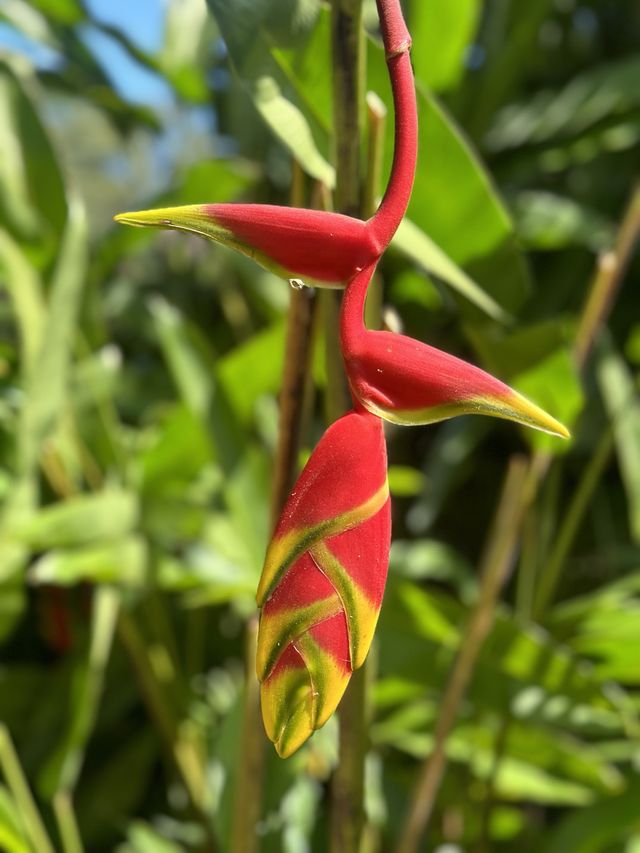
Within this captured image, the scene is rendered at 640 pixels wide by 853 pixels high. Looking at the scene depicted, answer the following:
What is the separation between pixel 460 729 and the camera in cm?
46

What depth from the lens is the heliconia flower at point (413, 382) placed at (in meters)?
0.14

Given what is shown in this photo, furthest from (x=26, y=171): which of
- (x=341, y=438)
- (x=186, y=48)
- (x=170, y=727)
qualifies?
(x=341, y=438)

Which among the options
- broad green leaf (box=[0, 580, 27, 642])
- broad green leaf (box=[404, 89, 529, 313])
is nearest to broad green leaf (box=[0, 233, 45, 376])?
broad green leaf (box=[0, 580, 27, 642])

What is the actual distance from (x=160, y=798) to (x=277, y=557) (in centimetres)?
Answer: 48

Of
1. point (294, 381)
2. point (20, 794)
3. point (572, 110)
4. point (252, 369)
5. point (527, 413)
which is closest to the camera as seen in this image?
point (527, 413)

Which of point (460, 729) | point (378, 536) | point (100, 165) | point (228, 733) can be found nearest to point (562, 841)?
point (460, 729)

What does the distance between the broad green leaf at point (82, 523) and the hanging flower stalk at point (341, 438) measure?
29 centimetres

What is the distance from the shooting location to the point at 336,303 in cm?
23

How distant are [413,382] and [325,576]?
3 centimetres

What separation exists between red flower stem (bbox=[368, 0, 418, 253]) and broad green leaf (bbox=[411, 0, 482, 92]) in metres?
0.33

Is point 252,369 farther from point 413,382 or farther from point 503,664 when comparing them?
point 413,382

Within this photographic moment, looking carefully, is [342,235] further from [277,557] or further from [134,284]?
[134,284]

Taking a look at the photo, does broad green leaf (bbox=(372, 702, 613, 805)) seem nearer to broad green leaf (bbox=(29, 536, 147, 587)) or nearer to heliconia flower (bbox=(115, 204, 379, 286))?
broad green leaf (bbox=(29, 536, 147, 587))

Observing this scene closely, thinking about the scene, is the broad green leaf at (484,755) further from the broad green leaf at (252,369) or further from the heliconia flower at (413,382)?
the heliconia flower at (413,382)
